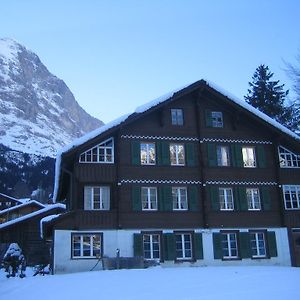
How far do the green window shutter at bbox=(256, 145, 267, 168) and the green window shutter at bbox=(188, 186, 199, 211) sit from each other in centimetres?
446

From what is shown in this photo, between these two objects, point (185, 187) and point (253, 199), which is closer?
point (185, 187)

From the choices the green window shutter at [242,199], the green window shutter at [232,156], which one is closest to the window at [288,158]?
the green window shutter at [232,156]

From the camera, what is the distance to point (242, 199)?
27594 mm

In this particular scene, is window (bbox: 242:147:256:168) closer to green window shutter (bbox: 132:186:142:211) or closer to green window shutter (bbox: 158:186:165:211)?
green window shutter (bbox: 158:186:165:211)

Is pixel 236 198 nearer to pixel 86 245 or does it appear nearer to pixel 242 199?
pixel 242 199

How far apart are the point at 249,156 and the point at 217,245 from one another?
5929mm

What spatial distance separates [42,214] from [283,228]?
2145 cm

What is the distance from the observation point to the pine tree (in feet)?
146

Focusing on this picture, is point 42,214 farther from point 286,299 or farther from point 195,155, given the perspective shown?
point 286,299

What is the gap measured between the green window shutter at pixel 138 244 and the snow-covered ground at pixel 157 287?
4930 mm

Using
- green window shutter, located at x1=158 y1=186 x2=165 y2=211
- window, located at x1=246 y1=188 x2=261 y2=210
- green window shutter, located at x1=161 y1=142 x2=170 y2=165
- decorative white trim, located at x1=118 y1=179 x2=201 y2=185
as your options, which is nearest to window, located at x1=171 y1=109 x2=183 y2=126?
green window shutter, located at x1=161 y1=142 x2=170 y2=165

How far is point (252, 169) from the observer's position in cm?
2839

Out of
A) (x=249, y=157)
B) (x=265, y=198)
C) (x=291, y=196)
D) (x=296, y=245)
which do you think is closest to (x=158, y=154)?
(x=249, y=157)

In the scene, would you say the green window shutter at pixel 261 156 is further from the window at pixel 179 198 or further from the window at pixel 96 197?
the window at pixel 96 197
